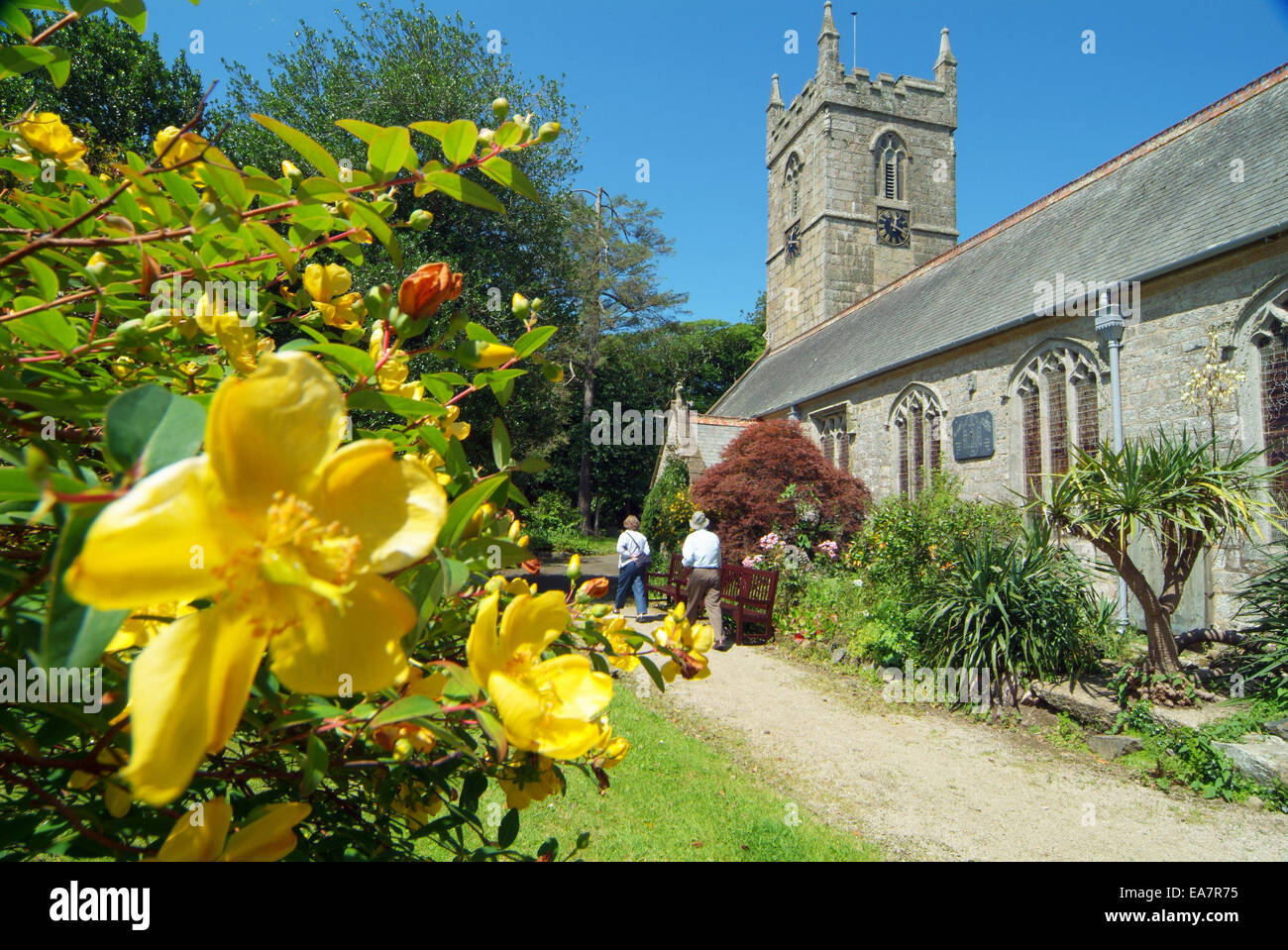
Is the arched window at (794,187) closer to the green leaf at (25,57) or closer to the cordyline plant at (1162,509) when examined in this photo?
the cordyline plant at (1162,509)

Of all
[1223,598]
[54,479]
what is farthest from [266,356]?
[1223,598]

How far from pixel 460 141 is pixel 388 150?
10cm

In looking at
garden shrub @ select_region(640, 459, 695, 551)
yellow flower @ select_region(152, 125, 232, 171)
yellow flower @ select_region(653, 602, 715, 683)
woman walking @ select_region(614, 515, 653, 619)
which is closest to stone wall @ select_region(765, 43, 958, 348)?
garden shrub @ select_region(640, 459, 695, 551)

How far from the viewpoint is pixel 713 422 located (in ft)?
60.5

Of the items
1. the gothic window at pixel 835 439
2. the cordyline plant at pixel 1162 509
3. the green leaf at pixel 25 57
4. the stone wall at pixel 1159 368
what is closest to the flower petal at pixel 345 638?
the green leaf at pixel 25 57

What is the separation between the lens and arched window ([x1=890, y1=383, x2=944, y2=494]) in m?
13.2

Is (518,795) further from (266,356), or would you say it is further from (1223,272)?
(1223,272)

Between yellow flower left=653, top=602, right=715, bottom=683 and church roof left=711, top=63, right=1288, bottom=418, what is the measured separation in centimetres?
969

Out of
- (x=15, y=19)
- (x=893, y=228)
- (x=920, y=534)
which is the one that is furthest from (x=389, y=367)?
(x=893, y=228)

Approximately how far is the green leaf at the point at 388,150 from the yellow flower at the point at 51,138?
511 mm

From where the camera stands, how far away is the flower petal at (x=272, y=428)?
1.36 ft

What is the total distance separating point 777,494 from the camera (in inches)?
505

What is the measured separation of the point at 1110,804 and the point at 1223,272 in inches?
285

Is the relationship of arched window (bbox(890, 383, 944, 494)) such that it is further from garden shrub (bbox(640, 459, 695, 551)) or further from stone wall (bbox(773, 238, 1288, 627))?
garden shrub (bbox(640, 459, 695, 551))
